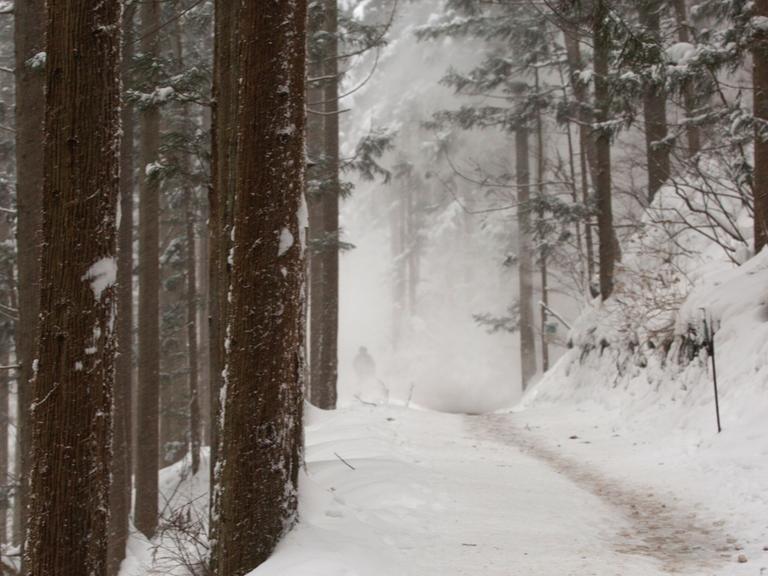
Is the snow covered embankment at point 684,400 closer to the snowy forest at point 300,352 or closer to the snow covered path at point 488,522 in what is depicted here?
the snowy forest at point 300,352

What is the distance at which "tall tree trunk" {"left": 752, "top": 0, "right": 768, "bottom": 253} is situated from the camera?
320 inches

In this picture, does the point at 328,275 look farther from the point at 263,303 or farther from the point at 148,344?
the point at 263,303

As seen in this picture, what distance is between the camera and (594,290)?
15867mm

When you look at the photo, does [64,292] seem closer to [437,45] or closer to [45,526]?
[45,526]

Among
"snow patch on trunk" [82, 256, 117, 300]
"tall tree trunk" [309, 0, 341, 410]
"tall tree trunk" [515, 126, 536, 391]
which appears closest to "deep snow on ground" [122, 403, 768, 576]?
"snow patch on trunk" [82, 256, 117, 300]

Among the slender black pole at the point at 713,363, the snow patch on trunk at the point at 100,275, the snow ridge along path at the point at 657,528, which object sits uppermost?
the snow patch on trunk at the point at 100,275

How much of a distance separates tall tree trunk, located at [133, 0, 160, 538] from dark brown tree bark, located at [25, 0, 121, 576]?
7.01m

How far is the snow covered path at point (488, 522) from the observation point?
4199 millimetres

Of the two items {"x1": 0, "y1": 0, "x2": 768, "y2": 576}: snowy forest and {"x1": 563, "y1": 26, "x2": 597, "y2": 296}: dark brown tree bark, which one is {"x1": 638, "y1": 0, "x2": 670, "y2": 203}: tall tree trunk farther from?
{"x1": 563, "y1": 26, "x2": 597, "y2": 296}: dark brown tree bark

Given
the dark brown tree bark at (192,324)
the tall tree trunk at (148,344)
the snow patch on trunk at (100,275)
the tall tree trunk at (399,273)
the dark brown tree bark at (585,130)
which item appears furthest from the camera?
the tall tree trunk at (399,273)

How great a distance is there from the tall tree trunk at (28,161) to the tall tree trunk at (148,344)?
3.15 m

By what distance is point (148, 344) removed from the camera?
1144 centimetres

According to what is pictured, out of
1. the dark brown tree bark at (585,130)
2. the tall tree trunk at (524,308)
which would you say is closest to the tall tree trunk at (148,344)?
the dark brown tree bark at (585,130)

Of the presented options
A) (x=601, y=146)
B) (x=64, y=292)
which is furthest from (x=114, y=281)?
(x=601, y=146)
